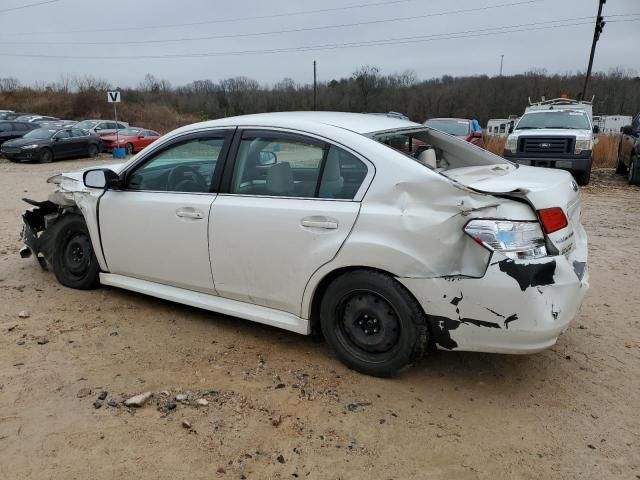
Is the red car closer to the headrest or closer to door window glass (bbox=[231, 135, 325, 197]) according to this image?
door window glass (bbox=[231, 135, 325, 197])

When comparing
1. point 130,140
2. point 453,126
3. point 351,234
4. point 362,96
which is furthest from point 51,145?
point 362,96

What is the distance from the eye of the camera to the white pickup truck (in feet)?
40.7

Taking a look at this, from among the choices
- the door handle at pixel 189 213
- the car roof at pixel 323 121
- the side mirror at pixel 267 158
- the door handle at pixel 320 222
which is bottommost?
the door handle at pixel 189 213

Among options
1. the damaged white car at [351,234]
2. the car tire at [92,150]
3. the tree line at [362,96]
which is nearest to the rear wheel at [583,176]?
the damaged white car at [351,234]

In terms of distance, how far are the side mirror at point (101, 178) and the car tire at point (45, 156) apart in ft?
60.7

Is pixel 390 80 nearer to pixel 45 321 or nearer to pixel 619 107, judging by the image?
pixel 619 107

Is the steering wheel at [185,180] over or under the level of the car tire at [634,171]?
over

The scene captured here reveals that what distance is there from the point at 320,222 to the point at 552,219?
132cm

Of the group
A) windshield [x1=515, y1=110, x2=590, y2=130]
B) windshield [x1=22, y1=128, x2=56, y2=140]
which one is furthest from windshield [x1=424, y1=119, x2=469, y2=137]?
windshield [x1=22, y1=128, x2=56, y2=140]

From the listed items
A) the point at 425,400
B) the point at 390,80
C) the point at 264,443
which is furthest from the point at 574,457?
the point at 390,80

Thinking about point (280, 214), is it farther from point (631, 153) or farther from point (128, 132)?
point (128, 132)

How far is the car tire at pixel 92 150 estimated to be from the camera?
22641mm

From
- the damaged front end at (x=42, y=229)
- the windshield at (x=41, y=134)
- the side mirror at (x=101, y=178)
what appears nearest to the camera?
the side mirror at (x=101, y=178)

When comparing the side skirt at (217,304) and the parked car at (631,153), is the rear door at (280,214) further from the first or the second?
the parked car at (631,153)
